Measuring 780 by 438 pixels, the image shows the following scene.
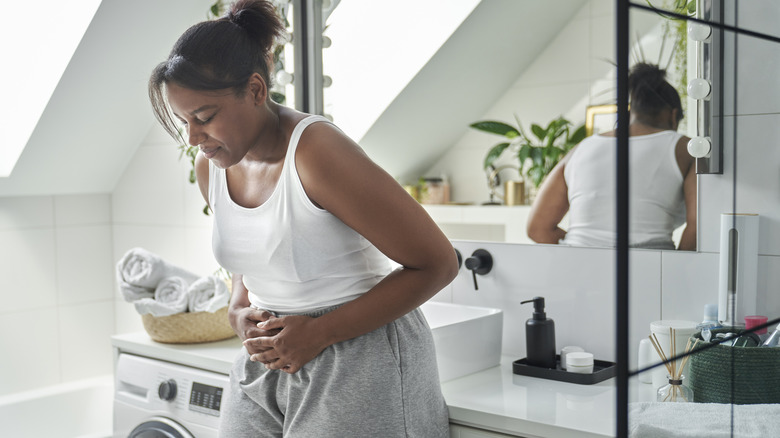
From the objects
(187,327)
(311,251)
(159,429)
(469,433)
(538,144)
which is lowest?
(159,429)

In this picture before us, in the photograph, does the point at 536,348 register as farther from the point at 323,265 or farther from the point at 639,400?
the point at 639,400

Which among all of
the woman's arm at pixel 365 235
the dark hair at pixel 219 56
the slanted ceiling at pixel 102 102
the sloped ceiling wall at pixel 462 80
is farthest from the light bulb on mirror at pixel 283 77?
the woman's arm at pixel 365 235

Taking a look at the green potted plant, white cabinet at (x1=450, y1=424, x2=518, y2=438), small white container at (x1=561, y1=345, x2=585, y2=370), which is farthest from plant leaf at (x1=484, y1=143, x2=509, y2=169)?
white cabinet at (x1=450, y1=424, x2=518, y2=438)

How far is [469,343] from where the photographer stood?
164 cm

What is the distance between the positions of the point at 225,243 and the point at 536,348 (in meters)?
0.70

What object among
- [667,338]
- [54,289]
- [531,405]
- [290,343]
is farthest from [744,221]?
[54,289]

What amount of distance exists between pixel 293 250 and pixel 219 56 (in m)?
0.34

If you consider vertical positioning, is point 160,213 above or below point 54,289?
above

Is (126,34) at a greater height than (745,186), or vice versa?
(126,34)

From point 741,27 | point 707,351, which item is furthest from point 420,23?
point 707,351

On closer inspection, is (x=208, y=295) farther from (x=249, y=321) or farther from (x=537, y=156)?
(x=537, y=156)

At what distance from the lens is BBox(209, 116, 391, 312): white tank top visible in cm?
127

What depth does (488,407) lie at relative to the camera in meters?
1.41

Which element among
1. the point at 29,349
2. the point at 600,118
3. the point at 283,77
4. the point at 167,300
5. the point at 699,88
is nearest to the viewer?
the point at 699,88
